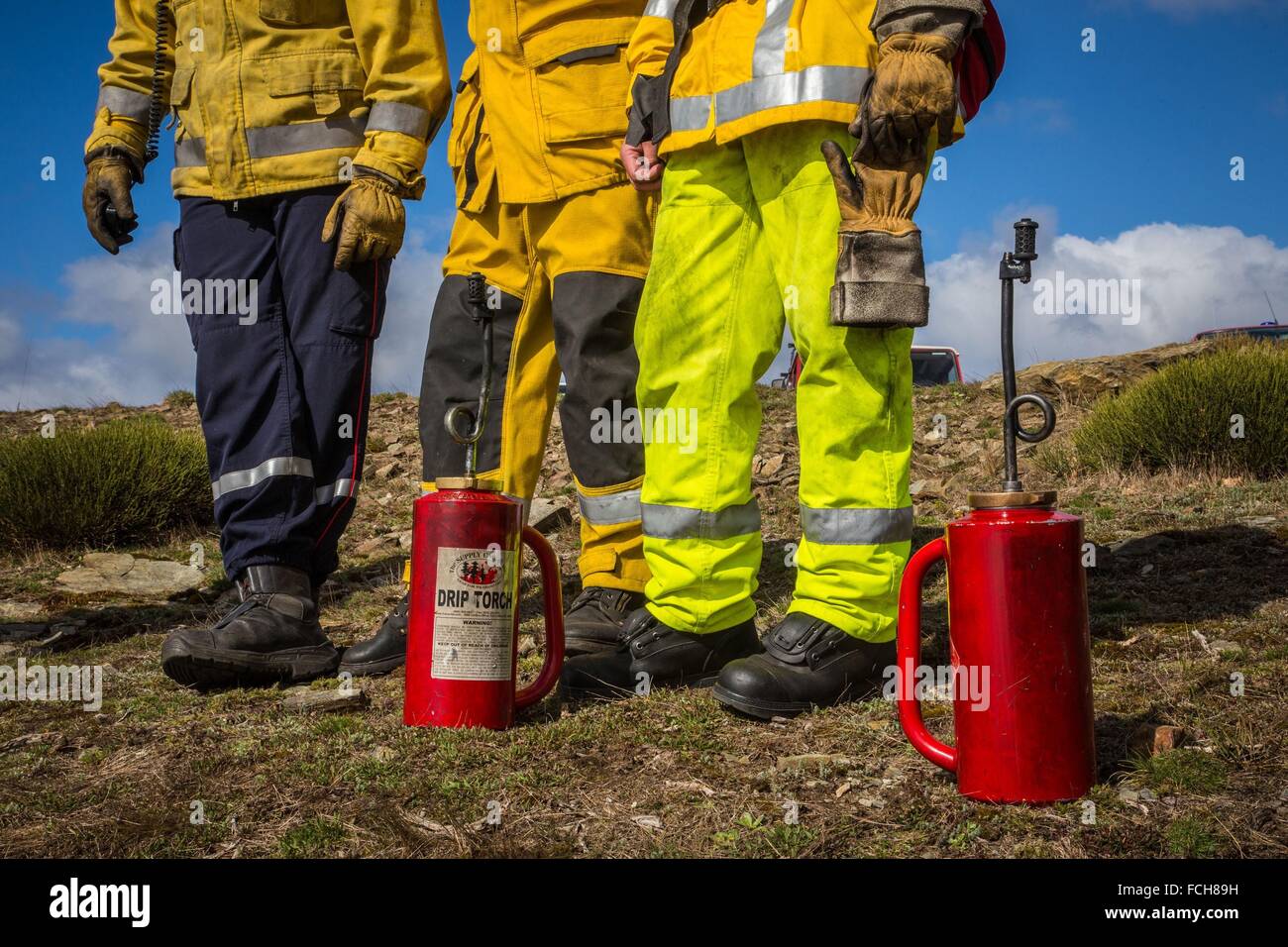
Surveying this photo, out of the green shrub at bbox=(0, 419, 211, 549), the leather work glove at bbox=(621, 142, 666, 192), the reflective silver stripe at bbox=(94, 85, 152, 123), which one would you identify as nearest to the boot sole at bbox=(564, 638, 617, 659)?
the leather work glove at bbox=(621, 142, 666, 192)

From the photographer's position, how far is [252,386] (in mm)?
3266

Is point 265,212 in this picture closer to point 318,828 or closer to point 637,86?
point 637,86

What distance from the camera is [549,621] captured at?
8.66ft

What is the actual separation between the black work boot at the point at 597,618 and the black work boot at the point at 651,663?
0.59 ft

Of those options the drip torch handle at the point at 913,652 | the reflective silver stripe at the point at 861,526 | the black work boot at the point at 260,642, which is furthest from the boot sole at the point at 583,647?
the drip torch handle at the point at 913,652

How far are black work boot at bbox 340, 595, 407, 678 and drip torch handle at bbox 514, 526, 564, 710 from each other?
703mm

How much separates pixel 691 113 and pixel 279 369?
58.5 inches

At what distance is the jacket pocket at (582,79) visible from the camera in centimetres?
318

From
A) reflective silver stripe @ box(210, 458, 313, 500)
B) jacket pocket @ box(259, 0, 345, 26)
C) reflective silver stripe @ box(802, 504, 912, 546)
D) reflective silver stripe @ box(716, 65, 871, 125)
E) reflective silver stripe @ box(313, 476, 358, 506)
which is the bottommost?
reflective silver stripe @ box(802, 504, 912, 546)

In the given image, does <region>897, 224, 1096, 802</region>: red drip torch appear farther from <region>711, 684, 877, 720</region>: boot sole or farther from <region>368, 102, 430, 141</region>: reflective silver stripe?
<region>368, 102, 430, 141</region>: reflective silver stripe

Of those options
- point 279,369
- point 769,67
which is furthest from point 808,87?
point 279,369

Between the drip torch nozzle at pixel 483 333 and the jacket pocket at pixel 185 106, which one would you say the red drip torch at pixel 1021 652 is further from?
the jacket pocket at pixel 185 106

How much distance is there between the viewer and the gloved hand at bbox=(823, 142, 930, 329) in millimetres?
2338
